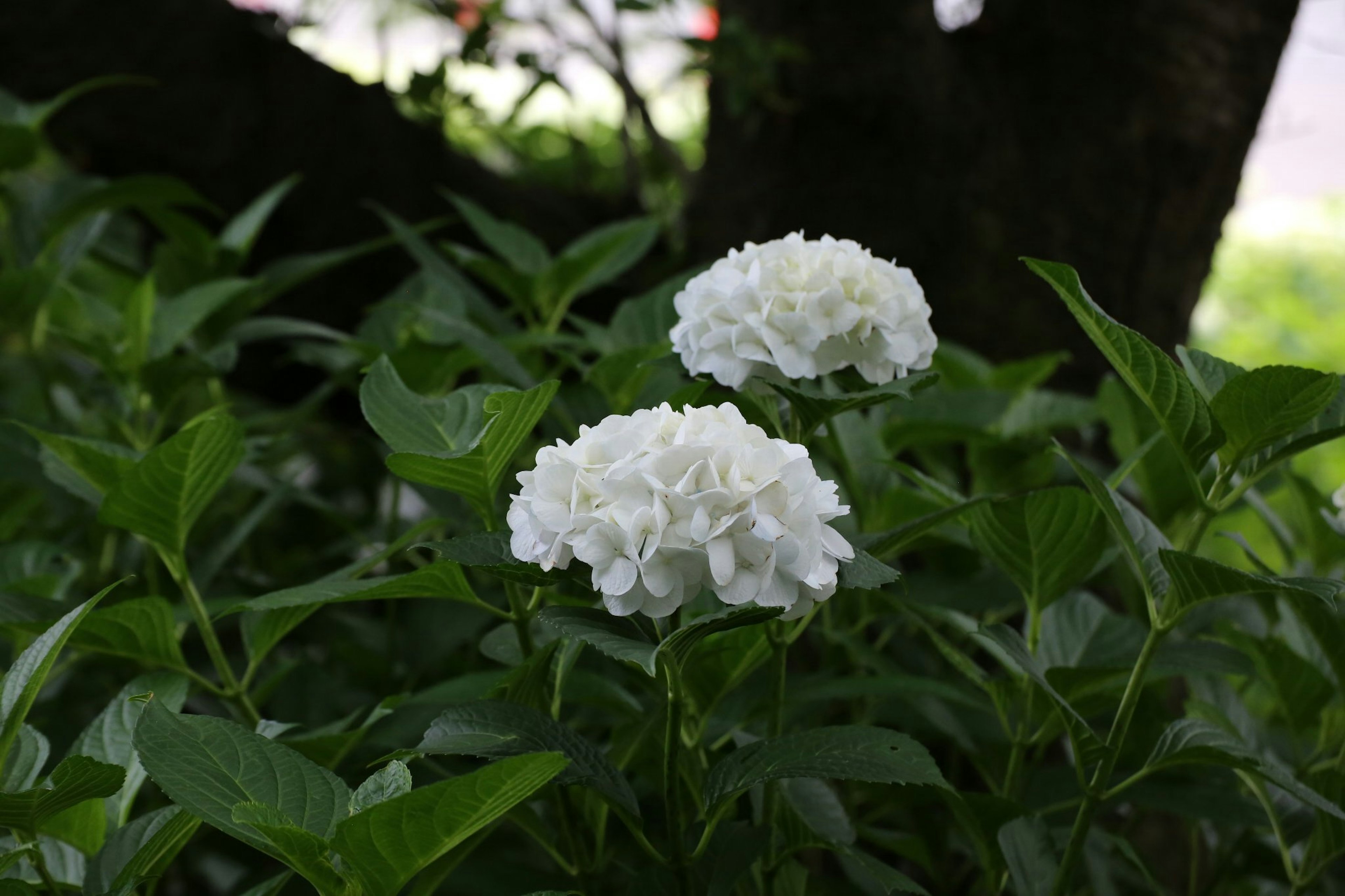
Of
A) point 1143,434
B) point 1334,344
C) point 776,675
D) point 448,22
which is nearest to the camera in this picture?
point 776,675

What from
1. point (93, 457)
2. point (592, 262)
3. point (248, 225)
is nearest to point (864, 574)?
point (93, 457)

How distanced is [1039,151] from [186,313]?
107 centimetres

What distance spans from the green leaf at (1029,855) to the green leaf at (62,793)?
51cm

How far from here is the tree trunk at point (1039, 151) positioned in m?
1.47

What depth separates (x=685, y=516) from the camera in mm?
519

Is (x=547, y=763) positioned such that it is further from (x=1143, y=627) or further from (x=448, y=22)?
(x=448, y=22)

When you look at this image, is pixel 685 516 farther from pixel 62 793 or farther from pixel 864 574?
pixel 62 793

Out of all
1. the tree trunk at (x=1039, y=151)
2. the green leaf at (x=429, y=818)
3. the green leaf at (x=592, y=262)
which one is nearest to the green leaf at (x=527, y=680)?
the green leaf at (x=429, y=818)

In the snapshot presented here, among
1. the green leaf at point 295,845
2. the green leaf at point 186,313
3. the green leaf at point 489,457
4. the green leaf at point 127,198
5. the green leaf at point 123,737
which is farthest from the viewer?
the green leaf at point 127,198

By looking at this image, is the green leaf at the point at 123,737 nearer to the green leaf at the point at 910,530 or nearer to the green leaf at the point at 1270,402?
the green leaf at the point at 910,530

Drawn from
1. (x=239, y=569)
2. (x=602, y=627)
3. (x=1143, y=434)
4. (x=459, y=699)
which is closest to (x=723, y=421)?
(x=602, y=627)

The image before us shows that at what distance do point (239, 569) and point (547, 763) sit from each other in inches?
31.9

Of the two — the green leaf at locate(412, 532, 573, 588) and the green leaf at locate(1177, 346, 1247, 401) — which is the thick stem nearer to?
the green leaf at locate(412, 532, 573, 588)

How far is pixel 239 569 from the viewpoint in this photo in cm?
120
